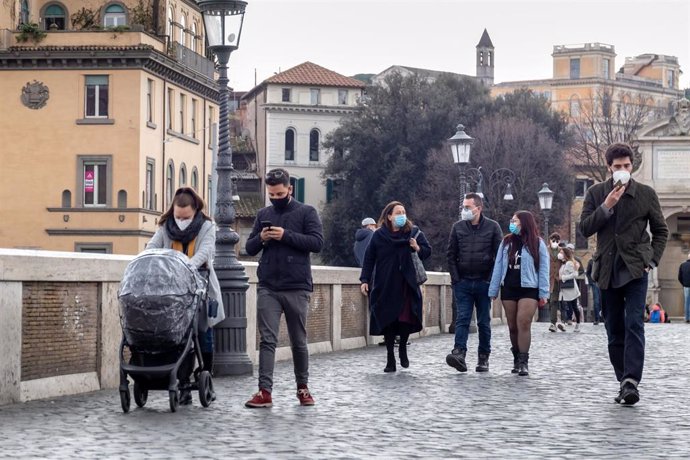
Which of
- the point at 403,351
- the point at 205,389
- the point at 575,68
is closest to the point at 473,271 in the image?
the point at 403,351

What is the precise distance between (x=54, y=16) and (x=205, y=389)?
6165 centimetres

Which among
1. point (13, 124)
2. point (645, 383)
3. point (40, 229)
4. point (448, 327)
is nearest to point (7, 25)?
point (13, 124)

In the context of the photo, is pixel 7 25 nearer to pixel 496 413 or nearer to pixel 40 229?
pixel 40 229

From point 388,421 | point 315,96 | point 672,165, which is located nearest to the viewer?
point 388,421

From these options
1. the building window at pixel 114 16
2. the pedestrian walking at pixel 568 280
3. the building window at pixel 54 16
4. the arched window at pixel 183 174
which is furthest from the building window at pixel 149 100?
the pedestrian walking at pixel 568 280

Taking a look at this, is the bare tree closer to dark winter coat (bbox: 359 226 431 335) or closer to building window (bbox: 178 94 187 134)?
building window (bbox: 178 94 187 134)

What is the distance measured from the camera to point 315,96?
392ft

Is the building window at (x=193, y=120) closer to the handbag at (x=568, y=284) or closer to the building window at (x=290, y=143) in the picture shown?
the building window at (x=290, y=143)

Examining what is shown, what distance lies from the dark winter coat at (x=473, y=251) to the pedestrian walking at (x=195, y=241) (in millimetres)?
5007

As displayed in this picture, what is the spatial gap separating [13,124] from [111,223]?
600 cm

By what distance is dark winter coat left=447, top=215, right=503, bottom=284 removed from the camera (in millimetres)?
17672

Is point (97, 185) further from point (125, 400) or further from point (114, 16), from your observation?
point (125, 400)

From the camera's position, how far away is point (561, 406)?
509 inches

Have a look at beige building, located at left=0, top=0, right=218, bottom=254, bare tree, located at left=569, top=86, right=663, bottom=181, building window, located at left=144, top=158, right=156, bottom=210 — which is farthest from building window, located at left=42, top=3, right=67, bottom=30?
bare tree, located at left=569, top=86, right=663, bottom=181
